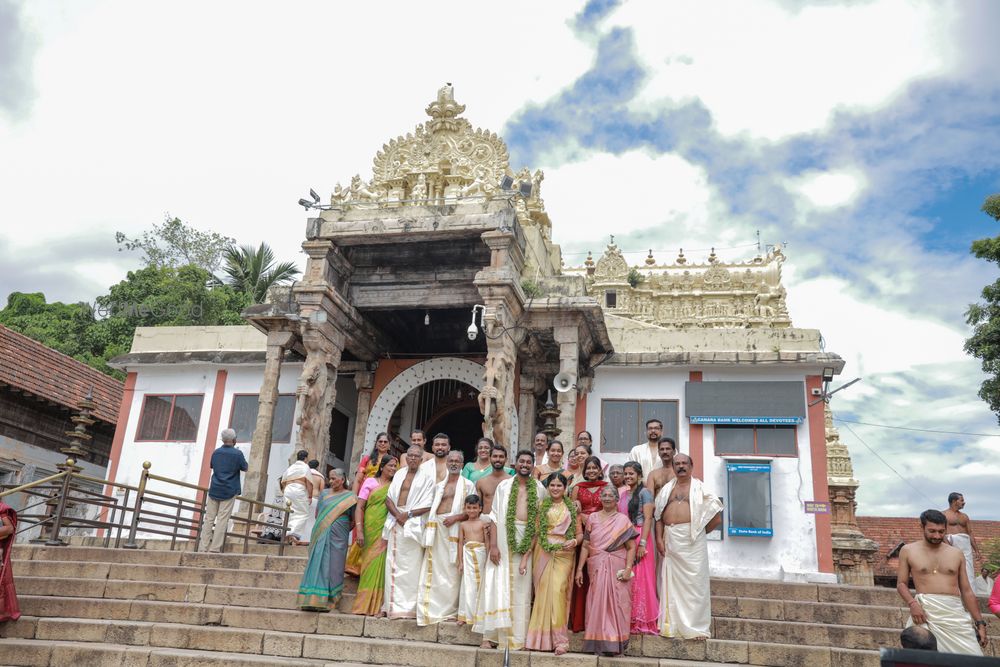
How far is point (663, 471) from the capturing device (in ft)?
24.9

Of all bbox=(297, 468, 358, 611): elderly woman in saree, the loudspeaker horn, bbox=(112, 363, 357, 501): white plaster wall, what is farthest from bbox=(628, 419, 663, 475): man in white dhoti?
bbox=(112, 363, 357, 501): white plaster wall

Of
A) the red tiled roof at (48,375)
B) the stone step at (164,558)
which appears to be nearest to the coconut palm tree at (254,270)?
the red tiled roof at (48,375)

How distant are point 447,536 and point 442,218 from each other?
6.28 m

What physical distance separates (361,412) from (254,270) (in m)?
18.2

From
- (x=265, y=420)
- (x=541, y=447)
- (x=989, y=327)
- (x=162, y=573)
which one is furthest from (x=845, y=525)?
(x=162, y=573)

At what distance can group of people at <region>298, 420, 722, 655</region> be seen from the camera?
21.8 ft

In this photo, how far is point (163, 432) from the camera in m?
15.9

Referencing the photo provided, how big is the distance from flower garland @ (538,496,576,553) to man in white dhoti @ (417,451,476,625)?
83 centimetres

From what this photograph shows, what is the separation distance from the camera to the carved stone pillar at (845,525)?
15814 millimetres

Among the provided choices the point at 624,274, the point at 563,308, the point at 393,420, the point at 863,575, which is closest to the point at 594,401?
the point at 563,308

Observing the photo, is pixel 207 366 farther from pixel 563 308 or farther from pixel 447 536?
pixel 447 536

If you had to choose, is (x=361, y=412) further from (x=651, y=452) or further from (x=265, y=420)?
(x=651, y=452)

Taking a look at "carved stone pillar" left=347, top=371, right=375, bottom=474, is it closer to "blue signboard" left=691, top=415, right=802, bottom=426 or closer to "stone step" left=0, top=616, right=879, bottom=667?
"blue signboard" left=691, top=415, right=802, bottom=426

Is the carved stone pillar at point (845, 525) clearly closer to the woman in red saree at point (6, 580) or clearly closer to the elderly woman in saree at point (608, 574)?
the elderly woman in saree at point (608, 574)
